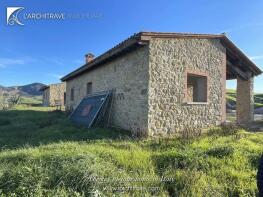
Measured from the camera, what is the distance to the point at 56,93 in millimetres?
34625

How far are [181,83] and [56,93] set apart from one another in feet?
89.2

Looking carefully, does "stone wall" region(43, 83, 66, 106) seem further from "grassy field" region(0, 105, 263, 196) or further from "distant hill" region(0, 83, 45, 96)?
"distant hill" region(0, 83, 45, 96)

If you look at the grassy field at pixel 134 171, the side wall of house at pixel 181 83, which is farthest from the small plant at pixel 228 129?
the grassy field at pixel 134 171

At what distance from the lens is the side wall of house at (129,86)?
935cm

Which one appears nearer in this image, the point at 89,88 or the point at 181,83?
the point at 181,83

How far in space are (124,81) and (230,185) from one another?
625cm

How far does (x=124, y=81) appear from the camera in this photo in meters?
10.7

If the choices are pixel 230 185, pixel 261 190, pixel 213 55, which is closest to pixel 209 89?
pixel 213 55

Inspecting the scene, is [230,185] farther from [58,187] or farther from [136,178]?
[58,187]

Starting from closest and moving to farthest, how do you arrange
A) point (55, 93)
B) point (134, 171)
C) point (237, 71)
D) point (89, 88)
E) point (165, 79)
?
point (134, 171) < point (165, 79) < point (237, 71) < point (89, 88) < point (55, 93)

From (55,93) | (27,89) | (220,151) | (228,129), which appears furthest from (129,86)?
(27,89)

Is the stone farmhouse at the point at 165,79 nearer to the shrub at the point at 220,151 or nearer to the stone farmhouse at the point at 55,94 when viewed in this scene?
the shrub at the point at 220,151

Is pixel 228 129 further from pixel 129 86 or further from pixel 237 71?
pixel 237 71

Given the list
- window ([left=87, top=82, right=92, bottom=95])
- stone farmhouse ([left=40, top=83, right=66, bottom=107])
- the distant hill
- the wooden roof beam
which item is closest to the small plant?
the wooden roof beam
